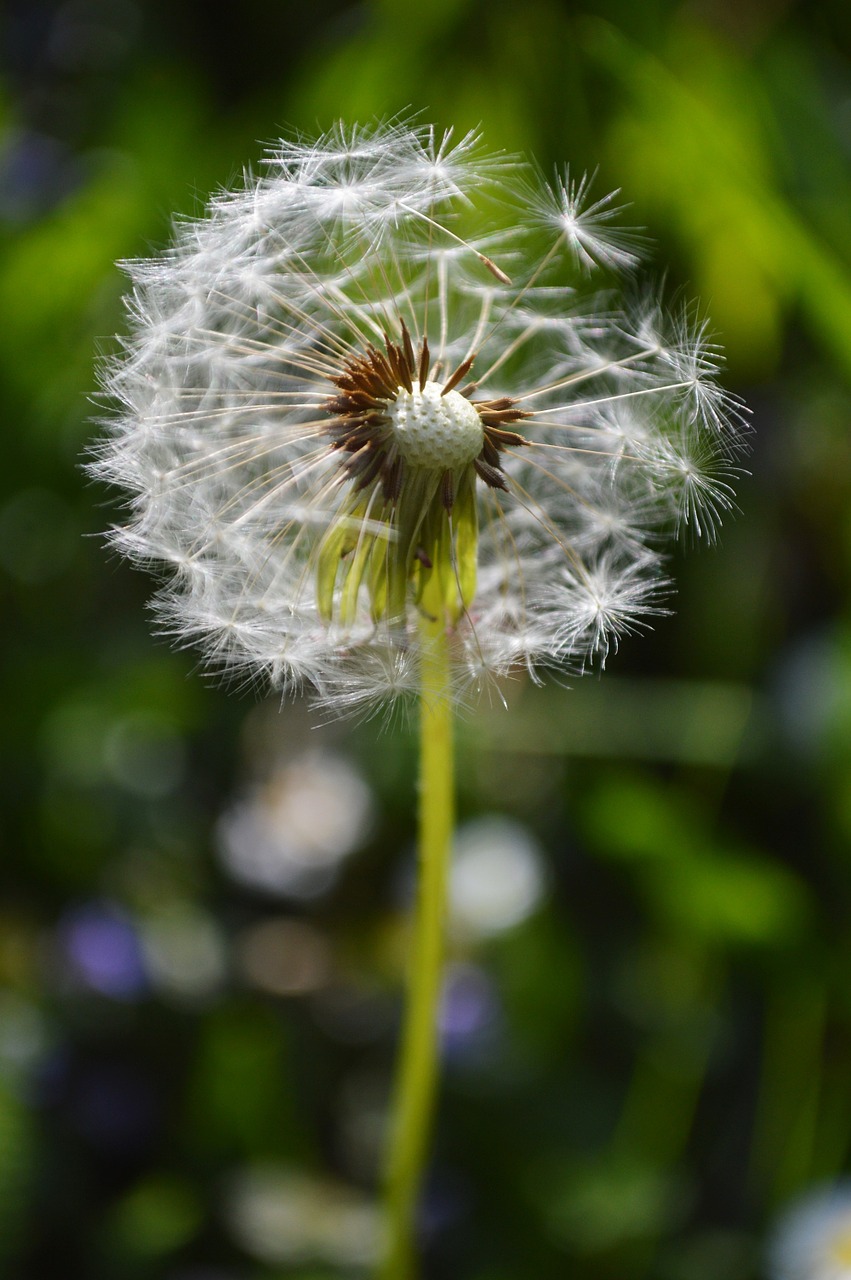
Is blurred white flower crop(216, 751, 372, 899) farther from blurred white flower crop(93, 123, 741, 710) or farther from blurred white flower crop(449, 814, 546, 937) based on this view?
blurred white flower crop(93, 123, 741, 710)

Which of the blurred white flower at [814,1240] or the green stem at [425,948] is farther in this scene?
the blurred white flower at [814,1240]

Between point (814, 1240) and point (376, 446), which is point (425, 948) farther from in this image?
point (814, 1240)

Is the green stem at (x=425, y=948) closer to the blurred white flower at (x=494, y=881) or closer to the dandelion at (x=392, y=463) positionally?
the dandelion at (x=392, y=463)

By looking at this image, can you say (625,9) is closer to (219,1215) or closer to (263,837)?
(263,837)

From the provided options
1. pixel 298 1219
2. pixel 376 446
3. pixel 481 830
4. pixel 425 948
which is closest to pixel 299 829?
pixel 481 830

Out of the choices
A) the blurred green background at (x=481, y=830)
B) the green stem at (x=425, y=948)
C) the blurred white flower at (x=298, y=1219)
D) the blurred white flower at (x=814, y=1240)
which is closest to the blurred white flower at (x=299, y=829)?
the blurred green background at (x=481, y=830)
